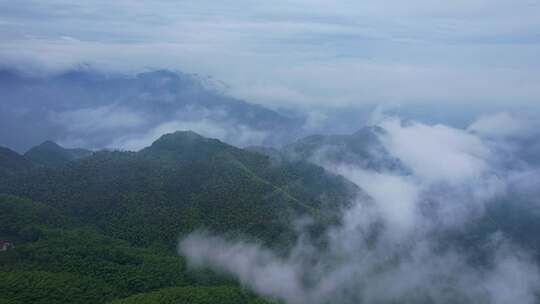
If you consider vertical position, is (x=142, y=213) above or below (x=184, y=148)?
below

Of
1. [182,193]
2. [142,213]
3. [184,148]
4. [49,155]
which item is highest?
[184,148]

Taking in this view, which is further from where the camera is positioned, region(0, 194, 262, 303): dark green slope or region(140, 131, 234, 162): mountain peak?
region(140, 131, 234, 162): mountain peak

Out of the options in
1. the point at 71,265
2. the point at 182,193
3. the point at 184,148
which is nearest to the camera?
the point at 71,265

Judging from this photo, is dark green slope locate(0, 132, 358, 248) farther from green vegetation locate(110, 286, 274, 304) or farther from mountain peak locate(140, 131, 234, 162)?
green vegetation locate(110, 286, 274, 304)

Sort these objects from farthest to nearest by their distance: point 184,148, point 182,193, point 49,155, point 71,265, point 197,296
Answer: point 49,155 → point 184,148 → point 182,193 → point 71,265 → point 197,296

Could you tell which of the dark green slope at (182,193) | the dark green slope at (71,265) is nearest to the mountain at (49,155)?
the dark green slope at (182,193)

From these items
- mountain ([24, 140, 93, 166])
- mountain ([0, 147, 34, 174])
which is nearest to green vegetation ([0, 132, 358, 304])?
mountain ([0, 147, 34, 174])

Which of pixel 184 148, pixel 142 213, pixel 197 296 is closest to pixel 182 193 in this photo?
pixel 142 213

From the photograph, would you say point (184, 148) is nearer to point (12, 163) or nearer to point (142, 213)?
point (142, 213)

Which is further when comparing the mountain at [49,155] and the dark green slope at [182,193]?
the mountain at [49,155]

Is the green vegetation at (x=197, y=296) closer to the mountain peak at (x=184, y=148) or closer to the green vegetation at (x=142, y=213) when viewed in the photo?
the green vegetation at (x=142, y=213)
